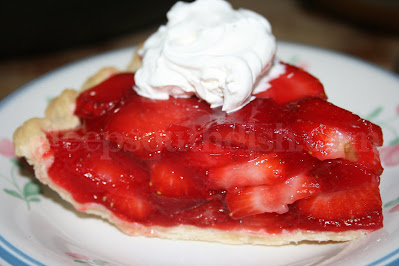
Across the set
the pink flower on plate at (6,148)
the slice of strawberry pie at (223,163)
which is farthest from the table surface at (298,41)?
the slice of strawberry pie at (223,163)

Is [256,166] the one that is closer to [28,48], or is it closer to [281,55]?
[281,55]

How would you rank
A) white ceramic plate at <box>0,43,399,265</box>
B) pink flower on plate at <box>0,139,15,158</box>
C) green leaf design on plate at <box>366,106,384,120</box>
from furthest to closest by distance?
green leaf design on plate at <box>366,106,384,120</box>, pink flower on plate at <box>0,139,15,158</box>, white ceramic plate at <box>0,43,399,265</box>

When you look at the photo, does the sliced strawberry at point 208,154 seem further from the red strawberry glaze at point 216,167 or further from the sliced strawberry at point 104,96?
the sliced strawberry at point 104,96

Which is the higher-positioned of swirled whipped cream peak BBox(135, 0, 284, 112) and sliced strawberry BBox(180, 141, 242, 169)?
→ swirled whipped cream peak BBox(135, 0, 284, 112)

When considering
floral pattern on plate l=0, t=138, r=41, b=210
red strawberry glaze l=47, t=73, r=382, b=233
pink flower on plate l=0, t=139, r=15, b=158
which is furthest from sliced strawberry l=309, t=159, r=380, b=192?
pink flower on plate l=0, t=139, r=15, b=158

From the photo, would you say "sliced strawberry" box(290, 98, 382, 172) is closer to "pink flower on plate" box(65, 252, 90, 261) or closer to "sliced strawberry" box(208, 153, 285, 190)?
"sliced strawberry" box(208, 153, 285, 190)

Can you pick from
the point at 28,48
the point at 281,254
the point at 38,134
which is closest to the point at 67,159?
the point at 38,134

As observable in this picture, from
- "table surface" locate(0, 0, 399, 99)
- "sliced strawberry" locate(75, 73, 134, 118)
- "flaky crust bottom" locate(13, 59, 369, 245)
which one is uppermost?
"sliced strawberry" locate(75, 73, 134, 118)

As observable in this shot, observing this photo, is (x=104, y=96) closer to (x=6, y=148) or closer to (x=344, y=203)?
(x=6, y=148)
